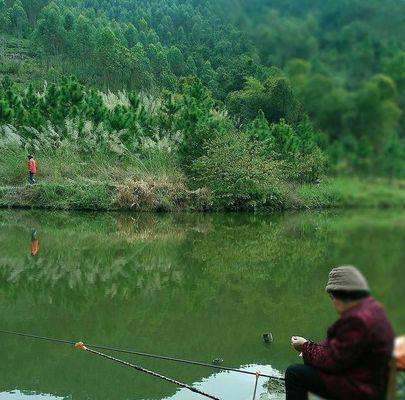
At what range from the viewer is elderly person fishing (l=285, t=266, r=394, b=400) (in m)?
1.96

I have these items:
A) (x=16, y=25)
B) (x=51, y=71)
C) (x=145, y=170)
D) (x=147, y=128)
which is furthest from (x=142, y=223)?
(x=16, y=25)

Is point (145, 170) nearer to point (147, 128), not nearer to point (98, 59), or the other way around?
point (147, 128)

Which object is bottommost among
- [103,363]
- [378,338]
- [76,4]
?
[103,363]

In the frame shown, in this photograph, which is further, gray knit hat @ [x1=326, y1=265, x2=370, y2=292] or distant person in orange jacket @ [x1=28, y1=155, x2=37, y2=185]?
distant person in orange jacket @ [x1=28, y1=155, x2=37, y2=185]

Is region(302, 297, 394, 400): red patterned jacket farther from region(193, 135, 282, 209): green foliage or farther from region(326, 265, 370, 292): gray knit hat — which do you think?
region(193, 135, 282, 209): green foliage

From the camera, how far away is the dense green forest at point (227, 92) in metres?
1.30

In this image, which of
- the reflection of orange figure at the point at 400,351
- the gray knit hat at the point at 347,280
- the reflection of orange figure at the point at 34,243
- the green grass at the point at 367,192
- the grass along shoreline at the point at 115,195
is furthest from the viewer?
the grass along shoreline at the point at 115,195

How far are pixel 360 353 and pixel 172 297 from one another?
15.7 feet

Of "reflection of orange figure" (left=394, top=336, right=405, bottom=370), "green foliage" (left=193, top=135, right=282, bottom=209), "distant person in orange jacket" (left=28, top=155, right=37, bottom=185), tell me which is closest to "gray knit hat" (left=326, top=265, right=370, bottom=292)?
"reflection of orange figure" (left=394, top=336, right=405, bottom=370)

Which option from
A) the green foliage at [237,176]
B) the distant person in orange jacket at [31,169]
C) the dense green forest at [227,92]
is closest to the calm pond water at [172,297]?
the dense green forest at [227,92]

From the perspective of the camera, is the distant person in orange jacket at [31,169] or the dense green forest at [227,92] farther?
the distant person in orange jacket at [31,169]

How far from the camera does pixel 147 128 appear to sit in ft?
59.3

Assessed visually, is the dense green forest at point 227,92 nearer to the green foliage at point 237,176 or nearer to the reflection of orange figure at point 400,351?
the green foliage at point 237,176

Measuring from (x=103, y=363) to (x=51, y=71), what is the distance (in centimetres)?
3683
